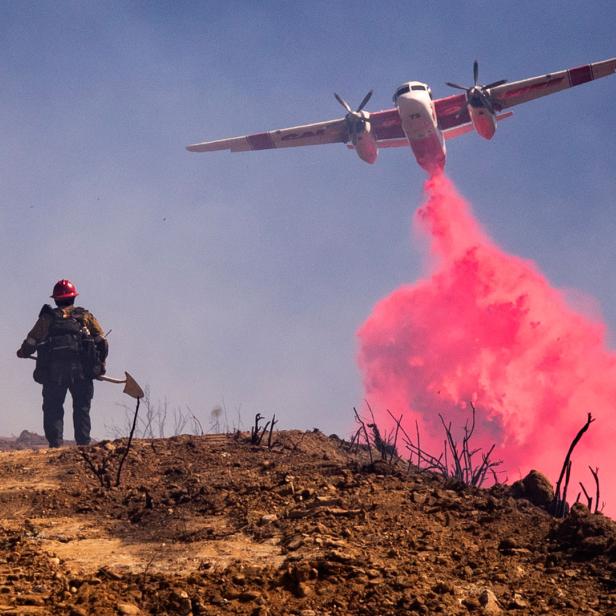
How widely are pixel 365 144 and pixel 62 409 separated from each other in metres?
22.9

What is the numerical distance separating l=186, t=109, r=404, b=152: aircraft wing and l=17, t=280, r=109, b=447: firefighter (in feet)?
76.4

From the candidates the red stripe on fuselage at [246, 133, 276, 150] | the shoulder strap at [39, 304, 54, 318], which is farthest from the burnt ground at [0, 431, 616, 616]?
the red stripe on fuselage at [246, 133, 276, 150]

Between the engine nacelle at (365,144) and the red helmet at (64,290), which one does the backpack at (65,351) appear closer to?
the red helmet at (64,290)

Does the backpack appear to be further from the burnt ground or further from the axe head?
the axe head

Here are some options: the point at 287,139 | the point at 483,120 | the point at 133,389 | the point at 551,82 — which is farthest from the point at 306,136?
the point at 133,389

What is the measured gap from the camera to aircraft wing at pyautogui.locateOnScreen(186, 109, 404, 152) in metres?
35.4

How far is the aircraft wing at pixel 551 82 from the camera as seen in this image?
32.1 meters

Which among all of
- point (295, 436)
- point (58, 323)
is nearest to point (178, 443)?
point (295, 436)

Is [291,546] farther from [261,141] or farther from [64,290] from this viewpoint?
[261,141]

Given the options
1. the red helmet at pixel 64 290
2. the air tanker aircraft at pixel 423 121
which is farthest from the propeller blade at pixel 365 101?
the red helmet at pixel 64 290

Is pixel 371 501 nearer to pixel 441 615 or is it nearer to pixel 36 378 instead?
pixel 441 615

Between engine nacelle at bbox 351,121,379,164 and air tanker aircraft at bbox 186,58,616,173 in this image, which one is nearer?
air tanker aircraft at bbox 186,58,616,173

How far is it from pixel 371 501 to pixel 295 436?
480 cm

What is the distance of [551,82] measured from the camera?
32844mm
